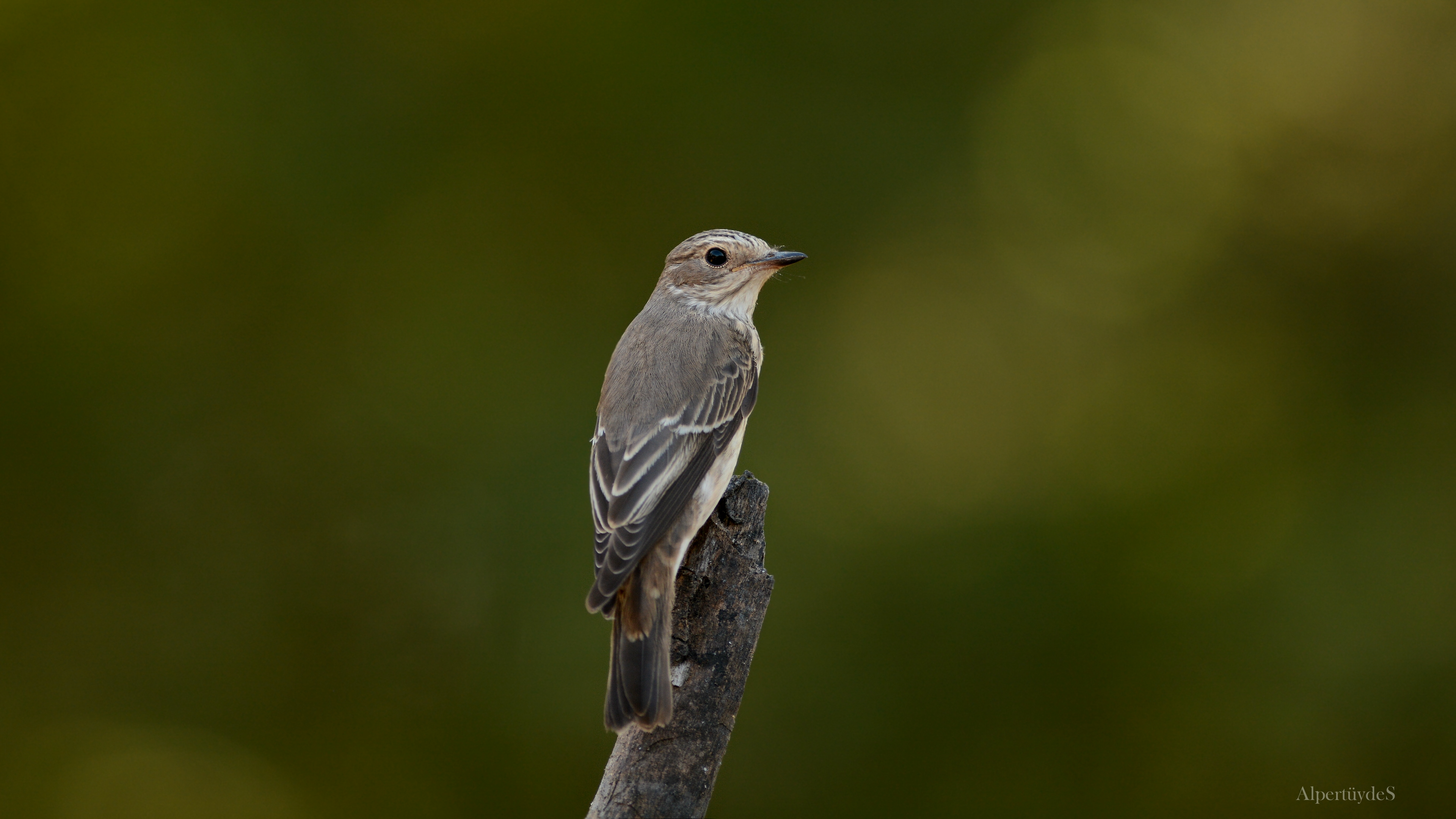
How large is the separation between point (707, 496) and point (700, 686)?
2.91 feet

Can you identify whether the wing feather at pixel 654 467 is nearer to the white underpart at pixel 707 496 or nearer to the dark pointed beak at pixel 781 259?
the white underpart at pixel 707 496

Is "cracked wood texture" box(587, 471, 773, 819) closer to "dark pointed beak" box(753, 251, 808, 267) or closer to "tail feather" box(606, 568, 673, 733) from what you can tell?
"tail feather" box(606, 568, 673, 733)

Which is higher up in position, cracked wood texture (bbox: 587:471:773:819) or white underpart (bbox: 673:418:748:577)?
white underpart (bbox: 673:418:748:577)

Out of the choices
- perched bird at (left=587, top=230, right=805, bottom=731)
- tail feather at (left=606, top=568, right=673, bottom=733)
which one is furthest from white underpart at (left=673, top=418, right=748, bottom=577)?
tail feather at (left=606, top=568, right=673, bottom=733)

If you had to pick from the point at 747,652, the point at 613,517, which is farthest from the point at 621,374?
the point at 747,652

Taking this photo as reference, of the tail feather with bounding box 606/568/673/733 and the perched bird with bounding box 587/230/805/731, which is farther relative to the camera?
the perched bird with bounding box 587/230/805/731

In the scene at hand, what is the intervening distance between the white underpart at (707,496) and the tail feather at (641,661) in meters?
0.17

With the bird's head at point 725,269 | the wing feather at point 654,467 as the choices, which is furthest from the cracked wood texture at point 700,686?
the bird's head at point 725,269

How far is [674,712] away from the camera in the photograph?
3.17 metres

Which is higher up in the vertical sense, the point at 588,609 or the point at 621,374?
the point at 621,374

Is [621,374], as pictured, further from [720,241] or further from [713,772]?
[713,772]

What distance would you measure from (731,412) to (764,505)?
0.65 meters

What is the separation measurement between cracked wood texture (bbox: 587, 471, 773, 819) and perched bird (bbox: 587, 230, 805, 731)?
3.1 inches

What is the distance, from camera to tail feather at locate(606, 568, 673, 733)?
3.09 meters
